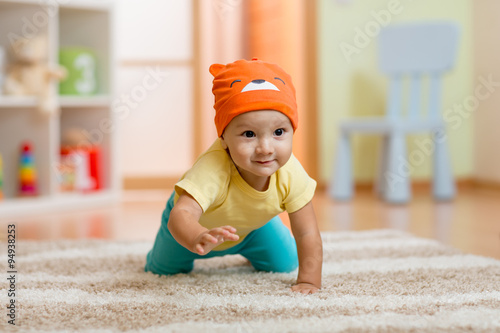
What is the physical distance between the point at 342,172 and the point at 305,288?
145 cm

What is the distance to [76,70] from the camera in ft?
7.40

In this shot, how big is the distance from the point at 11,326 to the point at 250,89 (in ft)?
1.41

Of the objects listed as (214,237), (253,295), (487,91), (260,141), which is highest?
(487,91)

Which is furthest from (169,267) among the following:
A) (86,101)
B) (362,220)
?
(86,101)

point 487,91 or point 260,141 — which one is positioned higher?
point 487,91

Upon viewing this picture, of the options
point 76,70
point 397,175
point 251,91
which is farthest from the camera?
point 76,70

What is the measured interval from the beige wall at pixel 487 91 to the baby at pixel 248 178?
6.00 ft

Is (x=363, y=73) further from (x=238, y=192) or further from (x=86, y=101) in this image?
(x=238, y=192)

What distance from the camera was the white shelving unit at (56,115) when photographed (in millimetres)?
2086

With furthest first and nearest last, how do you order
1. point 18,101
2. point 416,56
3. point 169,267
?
point 416,56 → point 18,101 → point 169,267

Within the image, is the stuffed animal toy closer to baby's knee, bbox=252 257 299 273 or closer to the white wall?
the white wall

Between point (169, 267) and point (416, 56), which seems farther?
point (416, 56)

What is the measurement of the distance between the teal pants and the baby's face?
19 centimetres

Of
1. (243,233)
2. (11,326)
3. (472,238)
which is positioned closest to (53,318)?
(11,326)
